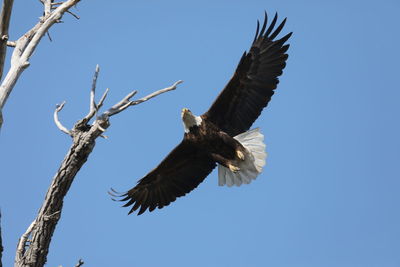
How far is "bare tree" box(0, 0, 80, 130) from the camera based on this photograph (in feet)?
14.9

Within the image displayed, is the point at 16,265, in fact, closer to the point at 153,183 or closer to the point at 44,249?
the point at 44,249

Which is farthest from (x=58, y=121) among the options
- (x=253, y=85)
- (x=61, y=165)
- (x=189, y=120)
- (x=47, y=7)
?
(x=253, y=85)

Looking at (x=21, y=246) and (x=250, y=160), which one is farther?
(x=250, y=160)

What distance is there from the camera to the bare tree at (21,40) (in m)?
4.53

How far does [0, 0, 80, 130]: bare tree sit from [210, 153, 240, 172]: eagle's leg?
215cm

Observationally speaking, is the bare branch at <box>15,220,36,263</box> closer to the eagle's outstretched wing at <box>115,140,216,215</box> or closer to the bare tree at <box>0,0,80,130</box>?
the bare tree at <box>0,0,80,130</box>

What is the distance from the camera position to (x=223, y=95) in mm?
6488

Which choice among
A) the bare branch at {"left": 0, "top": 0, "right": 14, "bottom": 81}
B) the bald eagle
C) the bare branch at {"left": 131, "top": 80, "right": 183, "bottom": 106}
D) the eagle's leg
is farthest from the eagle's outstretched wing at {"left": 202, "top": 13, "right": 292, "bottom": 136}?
the bare branch at {"left": 0, "top": 0, "right": 14, "bottom": 81}

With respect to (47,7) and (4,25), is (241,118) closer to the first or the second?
(47,7)

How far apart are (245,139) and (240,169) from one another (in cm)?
35

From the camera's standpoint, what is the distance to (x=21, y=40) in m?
5.14

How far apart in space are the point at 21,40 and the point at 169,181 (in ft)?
8.34

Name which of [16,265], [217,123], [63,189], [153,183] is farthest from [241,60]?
[16,265]

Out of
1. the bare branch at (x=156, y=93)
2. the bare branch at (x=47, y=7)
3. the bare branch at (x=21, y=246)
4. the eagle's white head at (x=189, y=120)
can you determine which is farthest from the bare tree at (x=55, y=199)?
the eagle's white head at (x=189, y=120)
